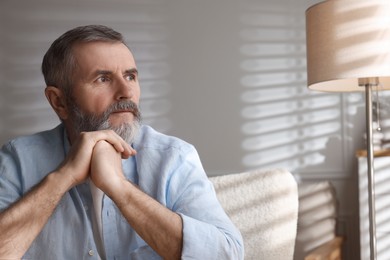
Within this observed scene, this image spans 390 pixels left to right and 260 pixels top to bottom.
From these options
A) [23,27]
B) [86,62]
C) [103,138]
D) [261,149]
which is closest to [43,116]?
[23,27]

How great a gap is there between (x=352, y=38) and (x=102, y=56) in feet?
2.58

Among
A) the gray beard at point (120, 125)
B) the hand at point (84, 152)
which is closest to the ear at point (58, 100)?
the gray beard at point (120, 125)

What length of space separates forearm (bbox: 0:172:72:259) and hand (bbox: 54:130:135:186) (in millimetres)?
27

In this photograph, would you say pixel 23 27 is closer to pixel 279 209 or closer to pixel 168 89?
pixel 168 89

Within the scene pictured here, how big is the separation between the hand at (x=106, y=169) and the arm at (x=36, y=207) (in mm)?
25

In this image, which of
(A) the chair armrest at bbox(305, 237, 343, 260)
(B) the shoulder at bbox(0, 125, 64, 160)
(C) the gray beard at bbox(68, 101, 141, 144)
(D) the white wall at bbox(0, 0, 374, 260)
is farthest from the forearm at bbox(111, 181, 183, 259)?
(D) the white wall at bbox(0, 0, 374, 260)

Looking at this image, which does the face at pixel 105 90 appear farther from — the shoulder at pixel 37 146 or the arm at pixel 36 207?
the arm at pixel 36 207

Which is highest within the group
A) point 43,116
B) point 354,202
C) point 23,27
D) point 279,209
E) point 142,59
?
point 23,27

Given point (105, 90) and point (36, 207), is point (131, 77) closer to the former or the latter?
point (105, 90)

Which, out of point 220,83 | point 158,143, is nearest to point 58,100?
point 158,143

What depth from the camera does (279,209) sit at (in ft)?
7.32

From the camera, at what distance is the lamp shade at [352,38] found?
1.87 m

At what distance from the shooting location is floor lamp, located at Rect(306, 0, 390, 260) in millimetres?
1873

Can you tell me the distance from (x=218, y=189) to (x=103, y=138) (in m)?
0.81
